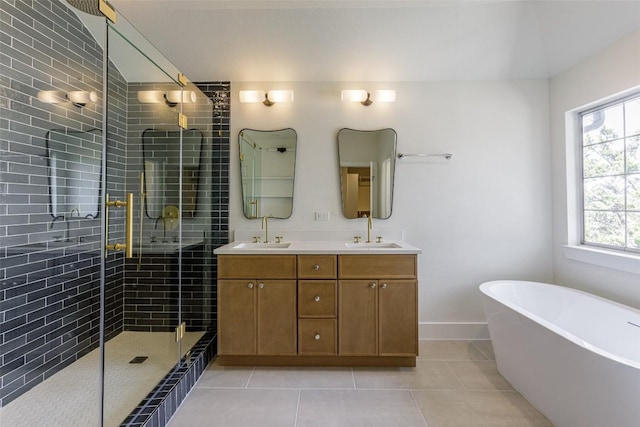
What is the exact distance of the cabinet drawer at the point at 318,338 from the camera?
2332mm

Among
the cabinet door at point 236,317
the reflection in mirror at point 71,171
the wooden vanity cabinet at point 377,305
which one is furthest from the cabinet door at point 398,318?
the reflection in mirror at point 71,171

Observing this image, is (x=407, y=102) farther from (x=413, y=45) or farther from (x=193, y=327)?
(x=193, y=327)

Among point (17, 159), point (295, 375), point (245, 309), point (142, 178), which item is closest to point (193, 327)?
point (245, 309)

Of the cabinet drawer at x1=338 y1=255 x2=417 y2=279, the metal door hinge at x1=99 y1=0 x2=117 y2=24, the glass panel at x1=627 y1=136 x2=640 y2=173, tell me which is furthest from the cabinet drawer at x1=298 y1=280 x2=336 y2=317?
the glass panel at x1=627 y1=136 x2=640 y2=173

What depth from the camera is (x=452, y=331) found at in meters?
2.89

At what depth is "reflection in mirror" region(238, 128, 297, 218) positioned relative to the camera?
2.89 meters

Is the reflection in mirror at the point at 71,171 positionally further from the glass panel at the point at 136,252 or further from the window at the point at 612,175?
the window at the point at 612,175

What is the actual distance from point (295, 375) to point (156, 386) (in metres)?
0.91

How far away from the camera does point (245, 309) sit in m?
2.35

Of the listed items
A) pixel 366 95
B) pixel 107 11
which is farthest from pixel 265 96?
pixel 107 11

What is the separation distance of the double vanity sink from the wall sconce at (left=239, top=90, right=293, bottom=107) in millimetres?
1402

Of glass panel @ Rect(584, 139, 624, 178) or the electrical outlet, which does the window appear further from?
the electrical outlet

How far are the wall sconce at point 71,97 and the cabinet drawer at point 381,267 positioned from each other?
6.52 feet

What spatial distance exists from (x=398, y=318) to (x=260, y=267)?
1.11m
